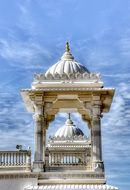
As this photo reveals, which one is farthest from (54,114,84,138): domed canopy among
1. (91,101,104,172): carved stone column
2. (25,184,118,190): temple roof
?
(25,184,118,190): temple roof

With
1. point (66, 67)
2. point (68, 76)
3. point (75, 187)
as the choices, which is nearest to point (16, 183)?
point (75, 187)

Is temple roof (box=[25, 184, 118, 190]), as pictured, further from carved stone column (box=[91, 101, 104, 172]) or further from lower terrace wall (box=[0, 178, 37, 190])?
carved stone column (box=[91, 101, 104, 172])

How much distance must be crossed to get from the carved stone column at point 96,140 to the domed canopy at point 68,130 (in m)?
10.0

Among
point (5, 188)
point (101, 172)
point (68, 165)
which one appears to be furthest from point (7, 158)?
point (101, 172)

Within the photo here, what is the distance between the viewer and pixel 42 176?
56.8ft

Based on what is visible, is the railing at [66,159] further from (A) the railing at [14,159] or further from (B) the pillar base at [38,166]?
(A) the railing at [14,159]

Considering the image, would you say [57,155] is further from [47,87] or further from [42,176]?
[47,87]

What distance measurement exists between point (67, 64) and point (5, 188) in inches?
215

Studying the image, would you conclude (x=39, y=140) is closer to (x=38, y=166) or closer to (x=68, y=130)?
(x=38, y=166)

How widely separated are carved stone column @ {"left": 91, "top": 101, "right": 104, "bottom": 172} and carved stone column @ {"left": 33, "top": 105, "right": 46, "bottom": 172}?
1.91 m

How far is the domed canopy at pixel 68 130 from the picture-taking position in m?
28.3

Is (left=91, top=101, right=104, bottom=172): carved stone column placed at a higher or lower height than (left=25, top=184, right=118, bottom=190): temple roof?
higher

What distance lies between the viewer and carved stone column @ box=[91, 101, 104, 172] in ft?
57.2

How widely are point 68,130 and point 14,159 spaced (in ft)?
36.7
